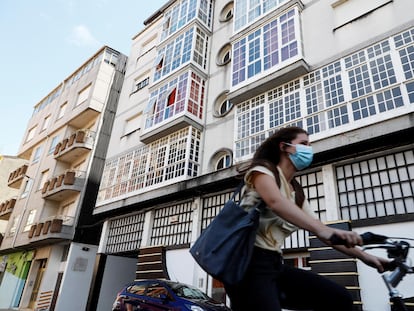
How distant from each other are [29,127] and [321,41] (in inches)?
1093

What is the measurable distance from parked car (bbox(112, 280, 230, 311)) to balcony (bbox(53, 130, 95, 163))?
12934 mm

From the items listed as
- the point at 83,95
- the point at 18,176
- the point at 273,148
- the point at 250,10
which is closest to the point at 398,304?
the point at 273,148

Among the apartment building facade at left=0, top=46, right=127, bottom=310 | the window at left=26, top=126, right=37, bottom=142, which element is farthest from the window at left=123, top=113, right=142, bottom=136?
the window at left=26, top=126, right=37, bottom=142

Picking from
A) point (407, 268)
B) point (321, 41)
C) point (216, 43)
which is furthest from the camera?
point (216, 43)

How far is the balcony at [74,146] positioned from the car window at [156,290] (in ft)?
44.6

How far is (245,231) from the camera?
1764 millimetres

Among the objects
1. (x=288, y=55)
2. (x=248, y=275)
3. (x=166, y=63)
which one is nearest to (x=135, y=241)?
(x=166, y=63)

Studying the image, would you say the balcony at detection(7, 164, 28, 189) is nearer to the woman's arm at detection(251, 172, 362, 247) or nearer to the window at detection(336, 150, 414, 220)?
the window at detection(336, 150, 414, 220)

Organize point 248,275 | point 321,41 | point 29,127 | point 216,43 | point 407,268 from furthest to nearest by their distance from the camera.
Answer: point 29,127 < point 216,43 < point 321,41 < point 407,268 < point 248,275

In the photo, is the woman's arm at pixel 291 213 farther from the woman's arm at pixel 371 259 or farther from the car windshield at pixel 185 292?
the car windshield at pixel 185 292

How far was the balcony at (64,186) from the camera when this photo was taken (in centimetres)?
Answer: 1908

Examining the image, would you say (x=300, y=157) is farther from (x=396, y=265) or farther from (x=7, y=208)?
(x=7, y=208)

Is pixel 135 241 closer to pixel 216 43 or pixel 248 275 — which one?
pixel 216 43

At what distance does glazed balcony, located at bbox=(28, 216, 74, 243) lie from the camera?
17594 mm
